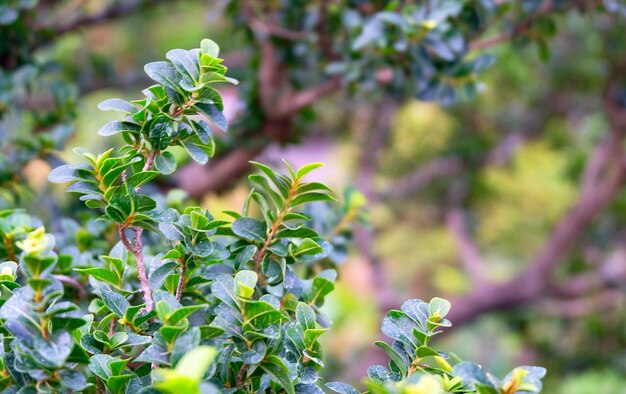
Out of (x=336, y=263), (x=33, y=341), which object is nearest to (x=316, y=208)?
(x=336, y=263)

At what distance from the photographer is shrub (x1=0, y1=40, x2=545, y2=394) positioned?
0.47 m

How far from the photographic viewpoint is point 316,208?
0.99 meters

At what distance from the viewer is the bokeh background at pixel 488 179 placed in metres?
1.74

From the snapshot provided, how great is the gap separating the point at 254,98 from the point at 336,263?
0.69 meters

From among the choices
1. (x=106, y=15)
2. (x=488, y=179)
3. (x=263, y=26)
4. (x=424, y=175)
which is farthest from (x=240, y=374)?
(x=488, y=179)

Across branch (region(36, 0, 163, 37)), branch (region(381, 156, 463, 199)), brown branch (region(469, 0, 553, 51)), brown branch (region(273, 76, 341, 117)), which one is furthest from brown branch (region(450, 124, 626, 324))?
branch (region(36, 0, 163, 37))

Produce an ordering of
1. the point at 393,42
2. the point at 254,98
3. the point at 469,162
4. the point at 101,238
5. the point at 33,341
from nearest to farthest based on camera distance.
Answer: the point at 33,341 < the point at 101,238 < the point at 393,42 < the point at 254,98 < the point at 469,162

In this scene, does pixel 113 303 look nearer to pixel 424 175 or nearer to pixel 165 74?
pixel 165 74

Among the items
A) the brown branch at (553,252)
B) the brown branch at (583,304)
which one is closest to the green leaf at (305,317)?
the brown branch at (553,252)

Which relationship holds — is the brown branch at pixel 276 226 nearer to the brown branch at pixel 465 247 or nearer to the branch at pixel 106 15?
the branch at pixel 106 15

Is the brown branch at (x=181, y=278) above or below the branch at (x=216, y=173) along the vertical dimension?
below

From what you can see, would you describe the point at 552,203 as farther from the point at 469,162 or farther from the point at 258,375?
the point at 258,375

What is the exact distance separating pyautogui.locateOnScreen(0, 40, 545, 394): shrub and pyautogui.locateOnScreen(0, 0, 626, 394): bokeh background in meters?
0.88

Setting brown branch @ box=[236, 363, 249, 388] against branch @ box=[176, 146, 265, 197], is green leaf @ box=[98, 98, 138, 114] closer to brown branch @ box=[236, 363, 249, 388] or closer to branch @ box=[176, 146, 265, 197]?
brown branch @ box=[236, 363, 249, 388]
